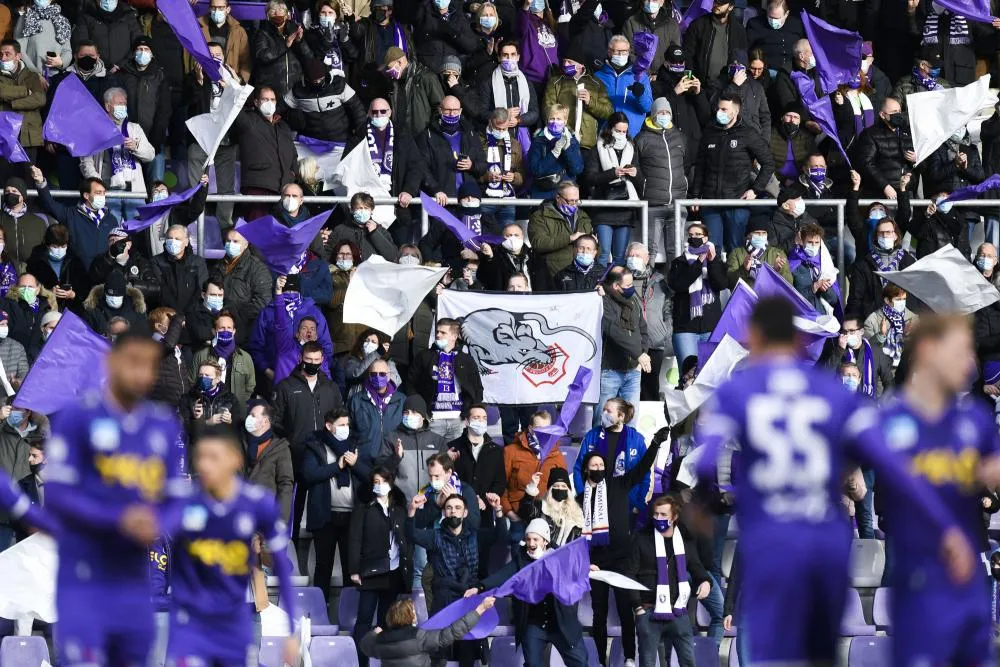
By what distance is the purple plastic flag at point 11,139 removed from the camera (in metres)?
19.8

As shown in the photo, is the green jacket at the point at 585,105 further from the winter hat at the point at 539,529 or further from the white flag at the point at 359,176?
the winter hat at the point at 539,529

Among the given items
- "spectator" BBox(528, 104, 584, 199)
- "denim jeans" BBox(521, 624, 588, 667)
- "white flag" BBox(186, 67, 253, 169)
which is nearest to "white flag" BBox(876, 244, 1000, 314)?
"spectator" BBox(528, 104, 584, 199)

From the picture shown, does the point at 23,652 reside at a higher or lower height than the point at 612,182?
lower

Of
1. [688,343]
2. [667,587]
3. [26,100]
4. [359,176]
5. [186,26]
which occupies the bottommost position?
[667,587]

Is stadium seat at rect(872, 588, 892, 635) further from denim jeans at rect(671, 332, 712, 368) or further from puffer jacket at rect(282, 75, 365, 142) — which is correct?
puffer jacket at rect(282, 75, 365, 142)

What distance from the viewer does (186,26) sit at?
20172mm

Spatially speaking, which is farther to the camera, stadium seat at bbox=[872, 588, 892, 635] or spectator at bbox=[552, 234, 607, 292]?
spectator at bbox=[552, 234, 607, 292]

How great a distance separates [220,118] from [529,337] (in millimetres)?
4028

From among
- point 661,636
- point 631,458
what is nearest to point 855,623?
point 661,636

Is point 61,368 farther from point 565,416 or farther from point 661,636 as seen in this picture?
point 661,636

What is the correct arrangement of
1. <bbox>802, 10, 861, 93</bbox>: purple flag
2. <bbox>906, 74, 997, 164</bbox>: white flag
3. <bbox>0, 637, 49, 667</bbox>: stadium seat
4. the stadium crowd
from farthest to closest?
<bbox>802, 10, 861, 93</bbox>: purple flag → <bbox>906, 74, 997, 164</bbox>: white flag → the stadium crowd → <bbox>0, 637, 49, 667</bbox>: stadium seat

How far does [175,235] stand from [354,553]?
13.8 feet

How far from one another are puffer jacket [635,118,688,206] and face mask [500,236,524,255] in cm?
194

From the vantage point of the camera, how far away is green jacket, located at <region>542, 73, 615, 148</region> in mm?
21266
